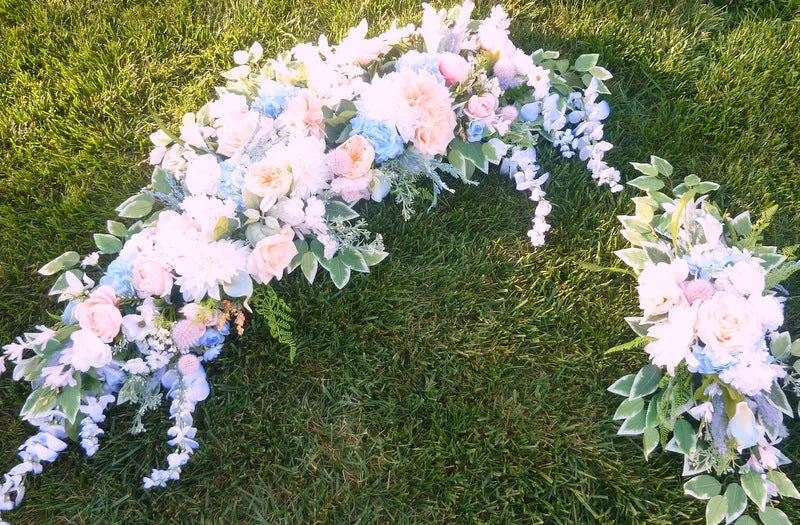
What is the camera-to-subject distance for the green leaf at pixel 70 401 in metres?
1.71

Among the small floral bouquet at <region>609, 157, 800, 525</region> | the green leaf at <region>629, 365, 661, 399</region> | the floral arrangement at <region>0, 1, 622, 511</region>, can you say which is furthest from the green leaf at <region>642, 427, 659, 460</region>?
the floral arrangement at <region>0, 1, 622, 511</region>

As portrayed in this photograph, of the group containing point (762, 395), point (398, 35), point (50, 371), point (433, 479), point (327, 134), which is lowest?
point (433, 479)

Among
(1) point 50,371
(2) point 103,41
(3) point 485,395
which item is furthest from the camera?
(2) point 103,41

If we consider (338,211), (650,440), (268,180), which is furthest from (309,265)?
(650,440)

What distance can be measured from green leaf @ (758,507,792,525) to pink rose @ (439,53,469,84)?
5.18 feet

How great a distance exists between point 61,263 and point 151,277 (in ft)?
1.50

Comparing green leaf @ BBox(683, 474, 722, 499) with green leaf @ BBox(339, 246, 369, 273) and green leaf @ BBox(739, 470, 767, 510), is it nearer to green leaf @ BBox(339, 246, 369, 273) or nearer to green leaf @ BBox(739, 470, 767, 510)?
green leaf @ BBox(739, 470, 767, 510)

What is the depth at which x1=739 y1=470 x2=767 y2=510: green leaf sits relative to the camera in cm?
173

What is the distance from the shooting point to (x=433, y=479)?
6.07ft

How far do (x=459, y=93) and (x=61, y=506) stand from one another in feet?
5.74

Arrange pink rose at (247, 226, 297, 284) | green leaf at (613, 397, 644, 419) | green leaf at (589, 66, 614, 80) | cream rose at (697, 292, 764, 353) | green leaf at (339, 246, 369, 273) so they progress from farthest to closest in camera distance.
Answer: green leaf at (589, 66, 614, 80) < green leaf at (339, 246, 369, 273) < green leaf at (613, 397, 644, 419) < pink rose at (247, 226, 297, 284) < cream rose at (697, 292, 764, 353)

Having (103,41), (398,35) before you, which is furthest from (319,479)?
(103,41)

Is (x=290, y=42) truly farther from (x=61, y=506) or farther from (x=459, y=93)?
(x=61, y=506)

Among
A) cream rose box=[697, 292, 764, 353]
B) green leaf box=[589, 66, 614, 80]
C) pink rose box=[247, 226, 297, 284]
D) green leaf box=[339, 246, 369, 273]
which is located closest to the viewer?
cream rose box=[697, 292, 764, 353]
